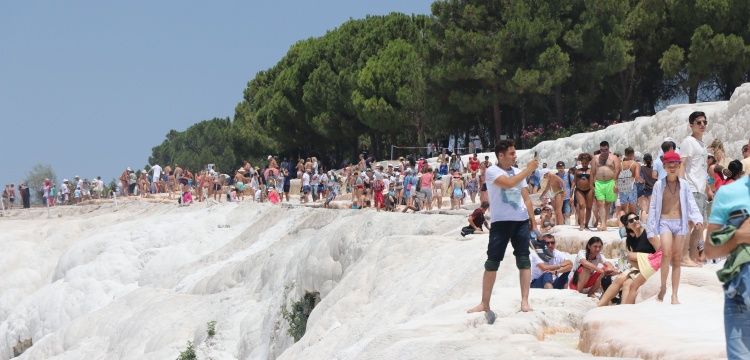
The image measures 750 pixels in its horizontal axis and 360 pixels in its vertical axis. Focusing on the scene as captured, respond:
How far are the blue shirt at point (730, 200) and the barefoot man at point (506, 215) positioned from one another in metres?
Result: 4.32

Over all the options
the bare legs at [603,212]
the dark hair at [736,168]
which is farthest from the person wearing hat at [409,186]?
the dark hair at [736,168]

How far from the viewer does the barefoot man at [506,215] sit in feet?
34.8

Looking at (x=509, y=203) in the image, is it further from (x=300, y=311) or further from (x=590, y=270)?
(x=300, y=311)

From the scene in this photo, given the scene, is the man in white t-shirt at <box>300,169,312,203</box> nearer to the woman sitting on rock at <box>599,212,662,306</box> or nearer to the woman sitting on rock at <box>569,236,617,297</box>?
the woman sitting on rock at <box>569,236,617,297</box>

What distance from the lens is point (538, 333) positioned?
35.2ft

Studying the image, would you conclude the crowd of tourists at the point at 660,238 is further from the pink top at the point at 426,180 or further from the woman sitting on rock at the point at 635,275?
the pink top at the point at 426,180

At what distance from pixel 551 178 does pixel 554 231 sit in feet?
4.04

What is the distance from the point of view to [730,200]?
6.05 m

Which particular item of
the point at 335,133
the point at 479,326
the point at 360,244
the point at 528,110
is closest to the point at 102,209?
the point at 335,133

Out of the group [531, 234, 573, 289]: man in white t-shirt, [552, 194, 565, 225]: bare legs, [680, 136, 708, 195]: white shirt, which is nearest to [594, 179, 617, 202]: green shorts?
[552, 194, 565, 225]: bare legs

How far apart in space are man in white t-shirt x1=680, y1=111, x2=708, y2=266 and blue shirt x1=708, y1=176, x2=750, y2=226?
635 cm

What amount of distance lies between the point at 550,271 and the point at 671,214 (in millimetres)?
Result: 3197

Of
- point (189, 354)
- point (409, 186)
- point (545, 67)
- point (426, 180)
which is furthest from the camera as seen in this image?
point (545, 67)

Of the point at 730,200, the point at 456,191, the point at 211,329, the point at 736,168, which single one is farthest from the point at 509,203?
the point at 211,329
